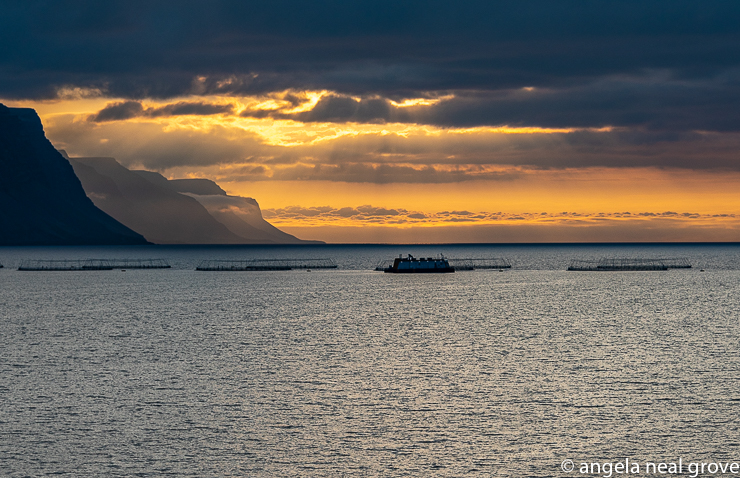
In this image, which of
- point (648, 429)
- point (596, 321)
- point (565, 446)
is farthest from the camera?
point (596, 321)

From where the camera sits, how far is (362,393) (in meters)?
57.9

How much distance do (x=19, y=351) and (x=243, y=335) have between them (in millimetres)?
26127

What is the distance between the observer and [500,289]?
18675 centimetres

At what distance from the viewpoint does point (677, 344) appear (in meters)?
86.5

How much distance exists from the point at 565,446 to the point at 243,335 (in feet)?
193

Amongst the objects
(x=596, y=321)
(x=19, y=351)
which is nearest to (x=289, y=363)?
(x=19, y=351)

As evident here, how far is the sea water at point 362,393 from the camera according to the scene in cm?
4169

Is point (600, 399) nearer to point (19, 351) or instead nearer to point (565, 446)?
point (565, 446)

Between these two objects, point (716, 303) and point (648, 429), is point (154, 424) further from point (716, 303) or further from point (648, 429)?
point (716, 303)

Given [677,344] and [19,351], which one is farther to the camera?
[677,344]

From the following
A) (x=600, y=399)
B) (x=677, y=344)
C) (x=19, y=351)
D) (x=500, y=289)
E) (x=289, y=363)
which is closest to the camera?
(x=600, y=399)

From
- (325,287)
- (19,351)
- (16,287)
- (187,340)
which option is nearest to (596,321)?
(187,340)

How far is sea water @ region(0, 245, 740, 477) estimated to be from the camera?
A: 137ft

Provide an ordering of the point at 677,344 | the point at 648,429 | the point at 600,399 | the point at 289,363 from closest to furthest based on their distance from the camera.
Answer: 1. the point at 648,429
2. the point at 600,399
3. the point at 289,363
4. the point at 677,344
